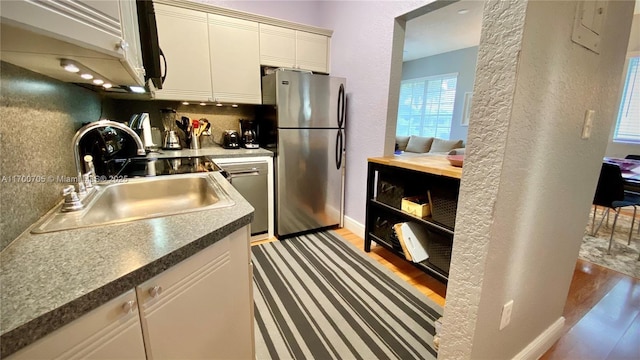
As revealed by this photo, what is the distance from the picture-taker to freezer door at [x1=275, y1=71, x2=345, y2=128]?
247 centimetres

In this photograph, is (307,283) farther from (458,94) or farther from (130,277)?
(458,94)

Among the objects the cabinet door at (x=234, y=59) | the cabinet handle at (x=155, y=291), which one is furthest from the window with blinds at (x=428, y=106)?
the cabinet handle at (x=155, y=291)

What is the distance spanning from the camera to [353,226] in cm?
297

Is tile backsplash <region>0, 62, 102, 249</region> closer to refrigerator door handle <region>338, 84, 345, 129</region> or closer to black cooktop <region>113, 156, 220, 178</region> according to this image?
black cooktop <region>113, 156, 220, 178</region>

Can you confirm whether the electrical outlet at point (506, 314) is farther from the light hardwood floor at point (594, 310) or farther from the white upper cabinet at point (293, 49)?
the white upper cabinet at point (293, 49)

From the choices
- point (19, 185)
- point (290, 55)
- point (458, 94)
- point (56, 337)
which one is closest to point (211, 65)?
point (290, 55)

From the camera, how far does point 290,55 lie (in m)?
2.85

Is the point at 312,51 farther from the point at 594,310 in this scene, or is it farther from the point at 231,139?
the point at 594,310

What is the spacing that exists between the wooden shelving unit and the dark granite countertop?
1.35 meters

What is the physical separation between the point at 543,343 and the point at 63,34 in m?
2.27

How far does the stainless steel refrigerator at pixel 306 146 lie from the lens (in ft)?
8.27

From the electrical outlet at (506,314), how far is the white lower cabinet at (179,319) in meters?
1.04

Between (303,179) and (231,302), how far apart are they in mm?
1850

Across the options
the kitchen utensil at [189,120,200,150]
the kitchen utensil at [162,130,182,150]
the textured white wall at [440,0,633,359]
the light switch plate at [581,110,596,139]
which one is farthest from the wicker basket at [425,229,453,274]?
the kitchen utensil at [162,130,182,150]
